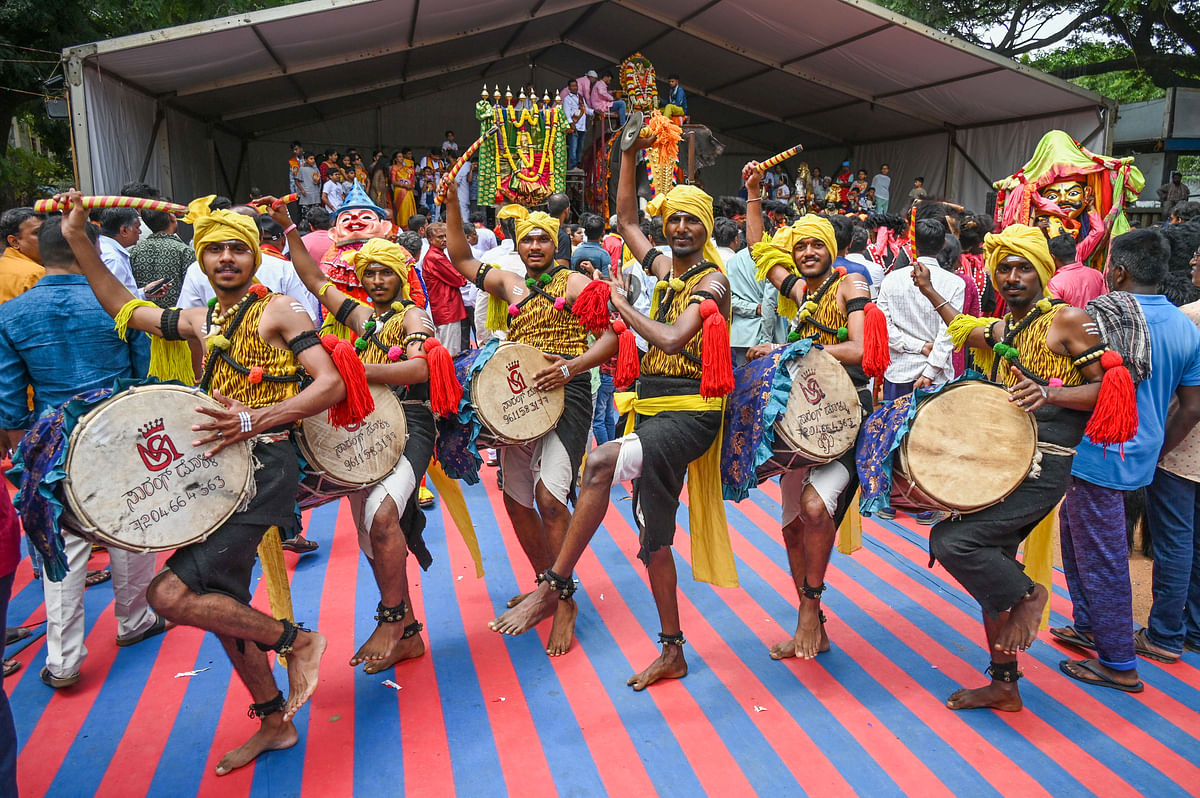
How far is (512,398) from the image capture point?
370 cm

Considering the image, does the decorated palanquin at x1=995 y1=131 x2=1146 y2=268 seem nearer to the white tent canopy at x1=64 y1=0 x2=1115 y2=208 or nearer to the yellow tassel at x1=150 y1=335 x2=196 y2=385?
the yellow tassel at x1=150 y1=335 x2=196 y2=385

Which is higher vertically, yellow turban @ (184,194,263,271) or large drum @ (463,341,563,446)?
yellow turban @ (184,194,263,271)

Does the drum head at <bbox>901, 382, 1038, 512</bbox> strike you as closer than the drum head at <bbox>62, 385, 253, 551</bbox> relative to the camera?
No

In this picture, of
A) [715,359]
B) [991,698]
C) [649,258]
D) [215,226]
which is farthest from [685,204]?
[991,698]

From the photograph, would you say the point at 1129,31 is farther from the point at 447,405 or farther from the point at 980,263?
the point at 447,405

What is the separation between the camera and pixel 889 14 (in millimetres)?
11023

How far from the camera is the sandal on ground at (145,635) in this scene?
377 cm

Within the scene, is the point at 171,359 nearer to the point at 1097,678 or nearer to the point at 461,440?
the point at 461,440

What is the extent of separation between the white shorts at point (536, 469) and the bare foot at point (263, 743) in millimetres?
1449

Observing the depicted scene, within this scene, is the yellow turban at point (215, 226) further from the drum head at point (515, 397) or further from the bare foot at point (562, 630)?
the bare foot at point (562, 630)

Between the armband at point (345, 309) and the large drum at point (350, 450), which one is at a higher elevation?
the armband at point (345, 309)

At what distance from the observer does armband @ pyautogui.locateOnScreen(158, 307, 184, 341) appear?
3.12 metres

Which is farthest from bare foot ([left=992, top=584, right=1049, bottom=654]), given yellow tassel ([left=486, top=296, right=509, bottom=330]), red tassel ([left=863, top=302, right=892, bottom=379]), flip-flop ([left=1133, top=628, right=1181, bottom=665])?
yellow tassel ([left=486, top=296, right=509, bottom=330])

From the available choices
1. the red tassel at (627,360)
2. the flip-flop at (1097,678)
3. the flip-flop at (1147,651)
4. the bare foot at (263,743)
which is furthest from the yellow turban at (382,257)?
the flip-flop at (1147,651)
